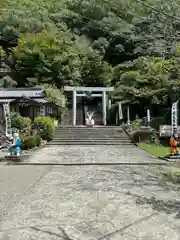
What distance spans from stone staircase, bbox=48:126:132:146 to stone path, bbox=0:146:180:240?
8364 mm

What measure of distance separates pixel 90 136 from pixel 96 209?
1271cm

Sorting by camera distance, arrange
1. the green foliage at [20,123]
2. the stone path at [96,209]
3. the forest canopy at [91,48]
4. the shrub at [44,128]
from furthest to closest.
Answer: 1. the forest canopy at [91,48]
2. the green foliage at [20,123]
3. the shrub at [44,128]
4. the stone path at [96,209]

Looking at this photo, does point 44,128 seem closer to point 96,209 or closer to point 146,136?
point 146,136

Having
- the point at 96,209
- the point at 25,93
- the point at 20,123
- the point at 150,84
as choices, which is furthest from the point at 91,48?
the point at 96,209

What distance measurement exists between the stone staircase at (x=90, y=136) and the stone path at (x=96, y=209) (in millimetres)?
8364

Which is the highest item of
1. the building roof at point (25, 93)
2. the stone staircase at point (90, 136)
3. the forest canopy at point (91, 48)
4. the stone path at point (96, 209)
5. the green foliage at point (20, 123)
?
the forest canopy at point (91, 48)

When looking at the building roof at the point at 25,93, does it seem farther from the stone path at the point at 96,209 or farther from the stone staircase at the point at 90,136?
the stone path at the point at 96,209

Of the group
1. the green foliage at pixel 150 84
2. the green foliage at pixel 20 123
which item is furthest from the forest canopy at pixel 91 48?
the green foliage at pixel 20 123

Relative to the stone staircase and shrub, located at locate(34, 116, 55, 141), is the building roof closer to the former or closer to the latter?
the stone staircase

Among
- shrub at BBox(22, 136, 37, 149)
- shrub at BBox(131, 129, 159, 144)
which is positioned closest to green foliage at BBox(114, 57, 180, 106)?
shrub at BBox(131, 129, 159, 144)

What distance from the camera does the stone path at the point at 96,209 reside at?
386 centimetres

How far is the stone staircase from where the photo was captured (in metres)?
16.4

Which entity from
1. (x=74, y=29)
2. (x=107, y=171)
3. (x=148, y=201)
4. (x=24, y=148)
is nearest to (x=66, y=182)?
(x=107, y=171)

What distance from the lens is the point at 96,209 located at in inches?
192
